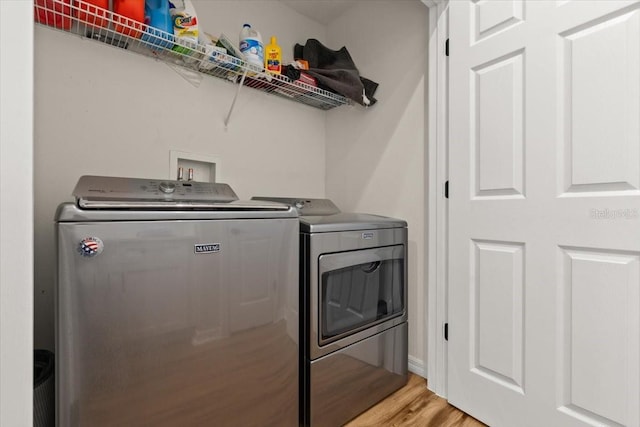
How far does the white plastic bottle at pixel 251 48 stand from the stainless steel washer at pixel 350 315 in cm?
88

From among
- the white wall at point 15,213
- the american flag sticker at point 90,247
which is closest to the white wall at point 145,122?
the american flag sticker at point 90,247

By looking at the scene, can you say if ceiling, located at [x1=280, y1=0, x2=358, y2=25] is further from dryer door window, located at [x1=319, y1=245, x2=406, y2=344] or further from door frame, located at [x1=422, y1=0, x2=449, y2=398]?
dryer door window, located at [x1=319, y1=245, x2=406, y2=344]

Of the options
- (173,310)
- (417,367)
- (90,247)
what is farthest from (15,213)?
(417,367)

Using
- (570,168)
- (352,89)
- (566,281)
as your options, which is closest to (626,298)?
(566,281)

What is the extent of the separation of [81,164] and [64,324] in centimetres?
88

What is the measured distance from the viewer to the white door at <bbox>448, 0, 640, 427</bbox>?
105cm

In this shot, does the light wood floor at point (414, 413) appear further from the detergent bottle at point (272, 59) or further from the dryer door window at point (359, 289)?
the detergent bottle at point (272, 59)

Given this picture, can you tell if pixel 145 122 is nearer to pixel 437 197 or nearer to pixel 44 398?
pixel 44 398

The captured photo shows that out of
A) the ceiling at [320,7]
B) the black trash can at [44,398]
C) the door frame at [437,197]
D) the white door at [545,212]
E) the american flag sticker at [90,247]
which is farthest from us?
the ceiling at [320,7]

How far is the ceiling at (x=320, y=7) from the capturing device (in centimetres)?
214

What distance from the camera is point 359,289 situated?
1519 mm

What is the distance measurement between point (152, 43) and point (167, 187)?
709 millimetres

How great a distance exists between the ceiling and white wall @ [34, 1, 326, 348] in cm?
6

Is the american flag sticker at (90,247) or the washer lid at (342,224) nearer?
the american flag sticker at (90,247)
